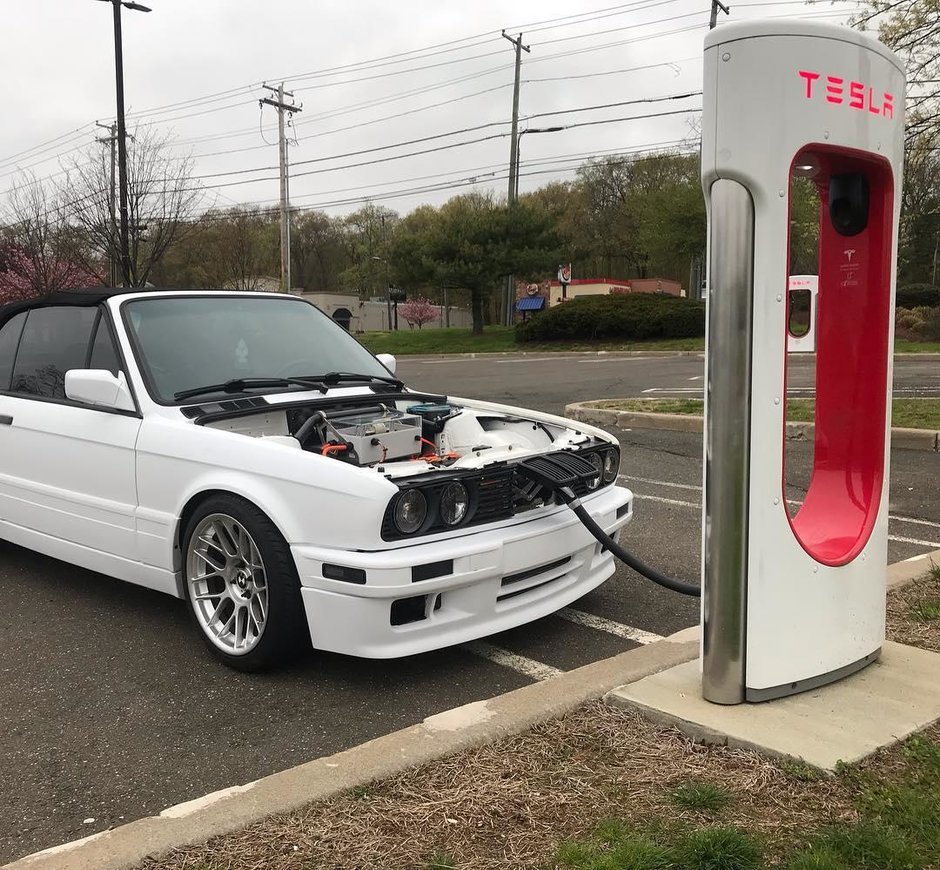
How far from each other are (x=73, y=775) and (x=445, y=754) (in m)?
1.26

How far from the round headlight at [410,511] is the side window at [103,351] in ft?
6.19

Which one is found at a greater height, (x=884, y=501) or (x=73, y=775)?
(x=884, y=501)

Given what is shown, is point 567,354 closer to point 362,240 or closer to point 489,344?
point 489,344

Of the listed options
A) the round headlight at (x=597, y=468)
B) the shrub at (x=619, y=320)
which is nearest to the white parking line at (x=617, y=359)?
the shrub at (x=619, y=320)

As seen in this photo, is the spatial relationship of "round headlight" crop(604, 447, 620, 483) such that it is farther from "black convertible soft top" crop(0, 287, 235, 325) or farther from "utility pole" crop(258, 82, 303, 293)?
"utility pole" crop(258, 82, 303, 293)

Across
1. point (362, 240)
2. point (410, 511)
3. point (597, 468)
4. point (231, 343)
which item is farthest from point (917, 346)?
Result: point (362, 240)

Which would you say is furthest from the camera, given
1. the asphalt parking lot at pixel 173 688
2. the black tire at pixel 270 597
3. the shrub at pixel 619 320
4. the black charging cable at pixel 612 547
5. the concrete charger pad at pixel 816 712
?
the shrub at pixel 619 320

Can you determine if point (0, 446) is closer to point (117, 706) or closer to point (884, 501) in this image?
point (117, 706)

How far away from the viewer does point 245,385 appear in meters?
4.44

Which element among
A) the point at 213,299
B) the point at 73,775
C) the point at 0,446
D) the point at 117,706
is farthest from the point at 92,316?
the point at 73,775

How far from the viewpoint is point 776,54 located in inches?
108

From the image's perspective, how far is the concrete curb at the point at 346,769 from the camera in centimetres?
228

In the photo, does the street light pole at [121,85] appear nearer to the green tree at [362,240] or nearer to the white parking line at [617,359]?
the white parking line at [617,359]

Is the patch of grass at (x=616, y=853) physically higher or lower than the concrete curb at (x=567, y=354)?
lower
